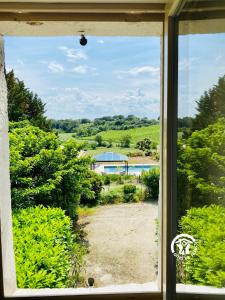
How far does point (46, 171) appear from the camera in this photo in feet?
7.32

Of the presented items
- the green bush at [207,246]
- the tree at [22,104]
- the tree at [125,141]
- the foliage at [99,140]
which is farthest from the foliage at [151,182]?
the tree at [22,104]

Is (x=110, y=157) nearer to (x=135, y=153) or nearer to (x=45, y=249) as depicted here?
(x=135, y=153)

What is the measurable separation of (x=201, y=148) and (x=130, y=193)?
38.2 inches

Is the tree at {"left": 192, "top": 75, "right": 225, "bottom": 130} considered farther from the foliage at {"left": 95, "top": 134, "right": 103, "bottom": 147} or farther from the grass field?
the foliage at {"left": 95, "top": 134, "right": 103, "bottom": 147}

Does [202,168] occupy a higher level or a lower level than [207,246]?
higher

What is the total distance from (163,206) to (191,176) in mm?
568

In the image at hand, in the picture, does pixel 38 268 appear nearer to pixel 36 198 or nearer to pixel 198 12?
pixel 36 198

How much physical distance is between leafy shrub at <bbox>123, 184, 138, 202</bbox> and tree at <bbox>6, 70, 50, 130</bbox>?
2.20 ft

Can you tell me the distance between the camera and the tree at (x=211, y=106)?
1046mm

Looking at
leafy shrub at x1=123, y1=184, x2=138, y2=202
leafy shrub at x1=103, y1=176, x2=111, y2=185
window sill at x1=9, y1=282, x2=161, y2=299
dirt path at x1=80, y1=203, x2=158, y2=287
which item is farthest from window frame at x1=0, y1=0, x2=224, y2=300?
leafy shrub at x1=103, y1=176, x2=111, y2=185

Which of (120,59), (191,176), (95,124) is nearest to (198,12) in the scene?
(191,176)

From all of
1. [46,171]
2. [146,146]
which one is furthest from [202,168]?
[46,171]

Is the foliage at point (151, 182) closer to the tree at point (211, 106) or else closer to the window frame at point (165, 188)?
the window frame at point (165, 188)

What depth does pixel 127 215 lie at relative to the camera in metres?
2.20
